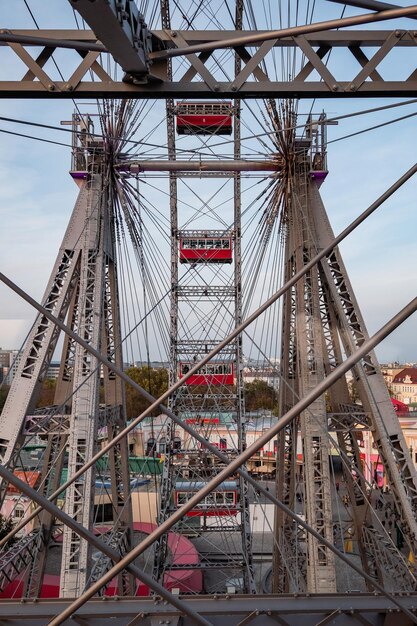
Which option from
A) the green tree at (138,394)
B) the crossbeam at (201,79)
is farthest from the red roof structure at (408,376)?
the crossbeam at (201,79)

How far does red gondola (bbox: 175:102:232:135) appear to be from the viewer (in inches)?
548

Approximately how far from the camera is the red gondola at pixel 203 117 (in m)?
13.9

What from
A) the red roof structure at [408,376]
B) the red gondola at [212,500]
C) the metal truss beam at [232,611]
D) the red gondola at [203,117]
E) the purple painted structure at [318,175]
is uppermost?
the red roof structure at [408,376]

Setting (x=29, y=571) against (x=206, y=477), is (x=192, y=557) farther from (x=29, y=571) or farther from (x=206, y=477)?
(x=29, y=571)

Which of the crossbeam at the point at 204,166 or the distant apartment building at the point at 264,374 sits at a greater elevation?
the crossbeam at the point at 204,166

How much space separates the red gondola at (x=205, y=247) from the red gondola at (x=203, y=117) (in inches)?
103

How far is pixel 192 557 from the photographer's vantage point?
14.2 m

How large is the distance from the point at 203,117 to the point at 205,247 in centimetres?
328

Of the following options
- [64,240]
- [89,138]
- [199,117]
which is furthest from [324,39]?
[199,117]

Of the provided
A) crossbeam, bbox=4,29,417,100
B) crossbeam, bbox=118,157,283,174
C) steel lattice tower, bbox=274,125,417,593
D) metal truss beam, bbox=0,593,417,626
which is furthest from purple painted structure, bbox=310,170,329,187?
metal truss beam, bbox=0,593,417,626

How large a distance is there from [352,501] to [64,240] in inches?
229

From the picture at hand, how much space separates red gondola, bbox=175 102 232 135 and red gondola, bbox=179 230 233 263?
8.62 ft

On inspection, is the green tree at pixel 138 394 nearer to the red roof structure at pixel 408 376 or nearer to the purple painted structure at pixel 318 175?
the purple painted structure at pixel 318 175

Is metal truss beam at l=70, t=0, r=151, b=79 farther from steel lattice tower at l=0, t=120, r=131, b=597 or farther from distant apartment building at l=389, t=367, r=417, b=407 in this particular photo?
distant apartment building at l=389, t=367, r=417, b=407
